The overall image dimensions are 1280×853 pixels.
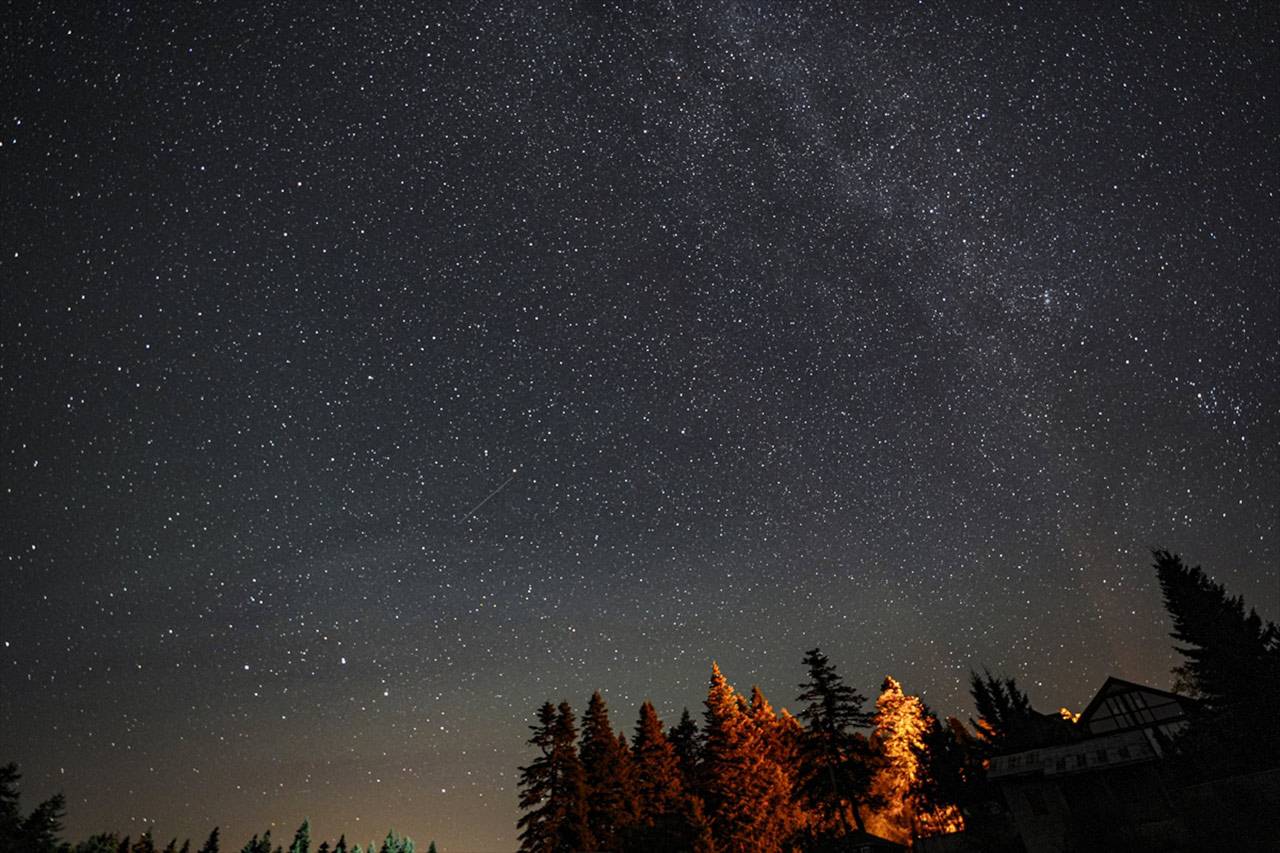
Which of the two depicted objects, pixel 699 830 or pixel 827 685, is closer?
pixel 827 685

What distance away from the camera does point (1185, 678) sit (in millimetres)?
39438

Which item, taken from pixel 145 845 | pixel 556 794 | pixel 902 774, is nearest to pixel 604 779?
pixel 556 794

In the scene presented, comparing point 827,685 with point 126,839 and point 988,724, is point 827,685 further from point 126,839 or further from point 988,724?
point 126,839

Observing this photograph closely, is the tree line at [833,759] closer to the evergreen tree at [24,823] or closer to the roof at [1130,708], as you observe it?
the roof at [1130,708]

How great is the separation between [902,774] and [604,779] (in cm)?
1991

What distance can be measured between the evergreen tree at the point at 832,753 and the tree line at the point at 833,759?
7 cm

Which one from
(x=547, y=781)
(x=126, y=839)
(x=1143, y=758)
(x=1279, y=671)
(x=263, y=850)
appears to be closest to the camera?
(x=1279, y=671)

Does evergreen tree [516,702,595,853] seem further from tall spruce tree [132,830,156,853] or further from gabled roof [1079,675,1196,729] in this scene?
tall spruce tree [132,830,156,853]

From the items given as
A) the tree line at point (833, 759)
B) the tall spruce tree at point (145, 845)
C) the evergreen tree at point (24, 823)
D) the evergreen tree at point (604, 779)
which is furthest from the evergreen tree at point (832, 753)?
the tall spruce tree at point (145, 845)

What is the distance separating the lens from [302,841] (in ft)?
431

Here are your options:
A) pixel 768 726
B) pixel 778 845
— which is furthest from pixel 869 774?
pixel 768 726

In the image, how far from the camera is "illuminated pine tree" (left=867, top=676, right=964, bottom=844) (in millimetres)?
41250

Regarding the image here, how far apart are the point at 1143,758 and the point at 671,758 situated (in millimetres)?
Result: 27633

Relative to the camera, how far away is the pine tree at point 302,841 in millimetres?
129775
